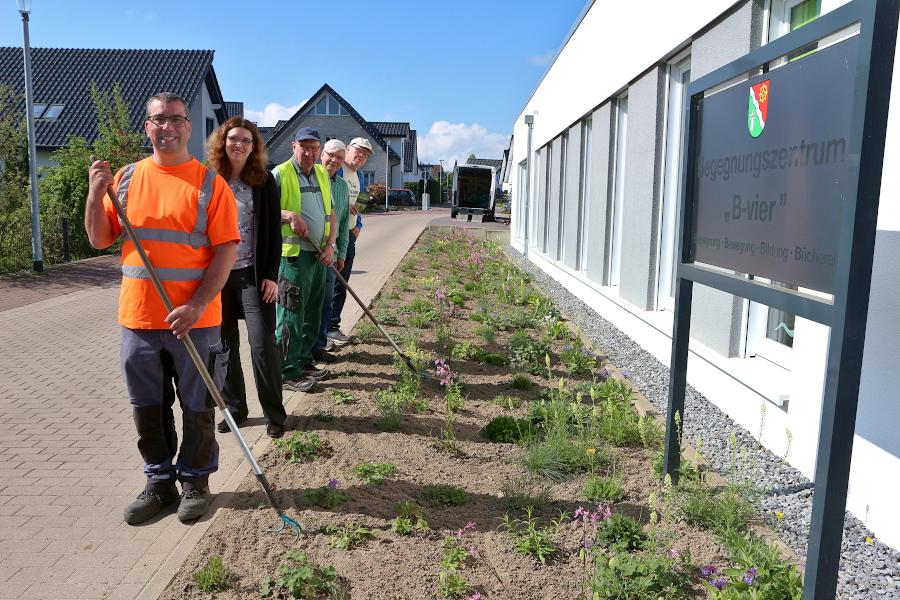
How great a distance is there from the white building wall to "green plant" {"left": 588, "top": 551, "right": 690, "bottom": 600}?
0.97 m

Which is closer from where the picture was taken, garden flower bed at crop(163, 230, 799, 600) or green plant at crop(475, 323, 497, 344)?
garden flower bed at crop(163, 230, 799, 600)

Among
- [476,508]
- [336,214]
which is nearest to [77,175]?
[336,214]

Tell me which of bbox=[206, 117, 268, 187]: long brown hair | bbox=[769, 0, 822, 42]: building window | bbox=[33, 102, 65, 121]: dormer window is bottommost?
bbox=[206, 117, 268, 187]: long brown hair

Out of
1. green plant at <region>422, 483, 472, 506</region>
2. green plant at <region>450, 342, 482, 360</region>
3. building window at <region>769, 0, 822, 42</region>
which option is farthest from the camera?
green plant at <region>450, 342, 482, 360</region>

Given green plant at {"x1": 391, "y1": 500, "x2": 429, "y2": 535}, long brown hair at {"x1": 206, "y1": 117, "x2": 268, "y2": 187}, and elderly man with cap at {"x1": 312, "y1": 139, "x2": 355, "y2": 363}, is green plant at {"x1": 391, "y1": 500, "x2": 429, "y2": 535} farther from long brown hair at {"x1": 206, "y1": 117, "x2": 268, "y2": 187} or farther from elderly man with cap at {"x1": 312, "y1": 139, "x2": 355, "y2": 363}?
elderly man with cap at {"x1": 312, "y1": 139, "x2": 355, "y2": 363}

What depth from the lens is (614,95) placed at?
1013cm

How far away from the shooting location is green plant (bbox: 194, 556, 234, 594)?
2.98 metres

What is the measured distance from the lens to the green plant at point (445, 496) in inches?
151

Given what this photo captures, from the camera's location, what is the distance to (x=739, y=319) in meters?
5.69

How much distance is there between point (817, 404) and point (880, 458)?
0.58 metres

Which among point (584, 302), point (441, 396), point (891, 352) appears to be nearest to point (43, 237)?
point (584, 302)

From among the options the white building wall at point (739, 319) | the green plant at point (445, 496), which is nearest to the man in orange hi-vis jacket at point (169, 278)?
the green plant at point (445, 496)

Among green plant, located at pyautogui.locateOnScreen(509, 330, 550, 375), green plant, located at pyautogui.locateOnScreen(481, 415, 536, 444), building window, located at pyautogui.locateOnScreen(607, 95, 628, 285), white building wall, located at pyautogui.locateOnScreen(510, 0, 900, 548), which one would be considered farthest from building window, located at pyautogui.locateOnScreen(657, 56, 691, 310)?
green plant, located at pyautogui.locateOnScreen(481, 415, 536, 444)

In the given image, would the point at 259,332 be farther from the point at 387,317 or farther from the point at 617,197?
the point at 617,197
